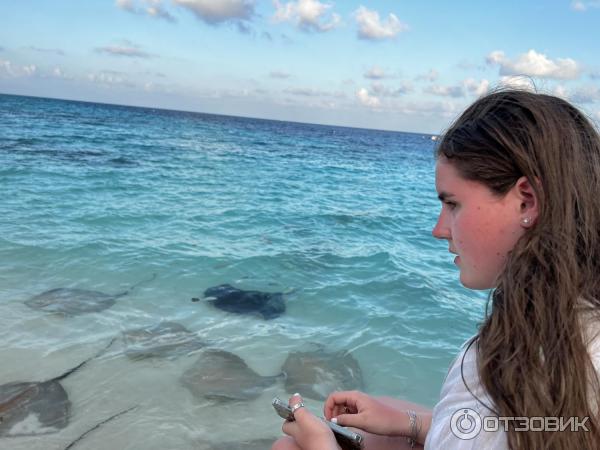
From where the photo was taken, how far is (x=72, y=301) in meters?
6.02

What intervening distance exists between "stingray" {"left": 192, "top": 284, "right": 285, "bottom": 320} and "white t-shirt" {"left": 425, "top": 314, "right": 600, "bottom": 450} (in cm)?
491

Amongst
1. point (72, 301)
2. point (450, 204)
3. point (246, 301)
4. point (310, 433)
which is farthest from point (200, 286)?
point (450, 204)

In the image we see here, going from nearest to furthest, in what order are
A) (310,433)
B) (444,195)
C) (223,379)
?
(444,195) → (310,433) → (223,379)

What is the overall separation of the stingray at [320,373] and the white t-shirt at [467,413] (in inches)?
132

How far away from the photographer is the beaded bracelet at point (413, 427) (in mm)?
2186

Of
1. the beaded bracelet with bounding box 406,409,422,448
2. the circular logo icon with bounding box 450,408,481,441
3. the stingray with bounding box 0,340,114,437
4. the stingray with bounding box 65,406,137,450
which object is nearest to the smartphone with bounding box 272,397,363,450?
the beaded bracelet with bounding box 406,409,422,448

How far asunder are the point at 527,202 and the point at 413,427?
1226 millimetres

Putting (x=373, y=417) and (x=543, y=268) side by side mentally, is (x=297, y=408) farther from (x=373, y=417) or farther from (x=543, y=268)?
(x=543, y=268)

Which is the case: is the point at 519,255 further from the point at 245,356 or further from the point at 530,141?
the point at 245,356

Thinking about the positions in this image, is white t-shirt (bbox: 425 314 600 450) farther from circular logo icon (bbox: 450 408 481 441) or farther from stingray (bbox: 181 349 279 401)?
stingray (bbox: 181 349 279 401)

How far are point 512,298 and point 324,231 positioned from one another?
10.1 m

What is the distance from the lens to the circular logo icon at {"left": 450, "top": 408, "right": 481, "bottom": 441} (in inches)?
50.6

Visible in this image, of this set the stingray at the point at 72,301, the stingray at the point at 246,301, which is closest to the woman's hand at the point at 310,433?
the stingray at the point at 246,301

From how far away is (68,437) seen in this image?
3.60m
